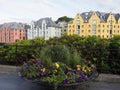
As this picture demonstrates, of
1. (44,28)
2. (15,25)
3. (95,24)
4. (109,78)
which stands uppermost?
(15,25)

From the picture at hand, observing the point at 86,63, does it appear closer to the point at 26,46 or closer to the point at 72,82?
the point at 72,82

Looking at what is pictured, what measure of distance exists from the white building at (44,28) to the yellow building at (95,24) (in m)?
6.14

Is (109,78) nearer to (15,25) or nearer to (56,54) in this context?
(56,54)

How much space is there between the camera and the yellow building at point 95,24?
4081 inches

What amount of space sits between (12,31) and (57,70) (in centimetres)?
11846

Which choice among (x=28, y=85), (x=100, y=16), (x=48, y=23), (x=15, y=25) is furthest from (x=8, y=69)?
(x=15, y=25)

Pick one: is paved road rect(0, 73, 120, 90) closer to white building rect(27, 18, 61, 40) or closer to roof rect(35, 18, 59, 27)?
white building rect(27, 18, 61, 40)

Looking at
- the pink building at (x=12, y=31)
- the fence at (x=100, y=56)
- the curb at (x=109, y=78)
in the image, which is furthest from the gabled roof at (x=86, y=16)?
the curb at (x=109, y=78)

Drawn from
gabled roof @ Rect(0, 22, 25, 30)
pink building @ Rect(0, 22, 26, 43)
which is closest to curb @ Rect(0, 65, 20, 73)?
pink building @ Rect(0, 22, 26, 43)

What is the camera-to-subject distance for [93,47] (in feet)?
26.5

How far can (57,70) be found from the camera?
Result: 6.23 metres

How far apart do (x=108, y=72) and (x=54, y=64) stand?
231 centimetres

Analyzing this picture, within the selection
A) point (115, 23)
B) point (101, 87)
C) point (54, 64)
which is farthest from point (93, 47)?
point (115, 23)

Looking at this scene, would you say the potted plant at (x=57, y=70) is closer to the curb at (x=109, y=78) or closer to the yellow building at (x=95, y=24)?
the curb at (x=109, y=78)
